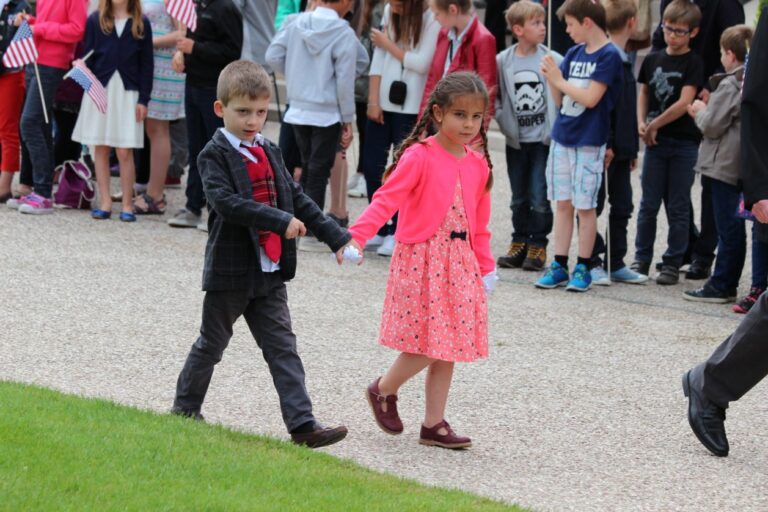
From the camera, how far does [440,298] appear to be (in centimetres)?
547

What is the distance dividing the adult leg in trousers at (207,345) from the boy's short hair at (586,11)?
4.15 m

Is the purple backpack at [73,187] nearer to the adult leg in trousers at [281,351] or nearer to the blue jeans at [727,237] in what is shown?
the blue jeans at [727,237]

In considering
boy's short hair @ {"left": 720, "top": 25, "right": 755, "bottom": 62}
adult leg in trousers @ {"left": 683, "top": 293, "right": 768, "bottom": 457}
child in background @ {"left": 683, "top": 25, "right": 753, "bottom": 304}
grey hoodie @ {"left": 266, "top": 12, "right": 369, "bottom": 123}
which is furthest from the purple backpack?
adult leg in trousers @ {"left": 683, "top": 293, "right": 768, "bottom": 457}

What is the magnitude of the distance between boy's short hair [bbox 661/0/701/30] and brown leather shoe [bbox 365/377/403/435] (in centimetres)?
434

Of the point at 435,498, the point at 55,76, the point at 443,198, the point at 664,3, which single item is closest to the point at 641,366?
the point at 443,198

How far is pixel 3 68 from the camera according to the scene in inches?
417

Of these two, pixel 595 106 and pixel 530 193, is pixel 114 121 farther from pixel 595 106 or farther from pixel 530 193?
pixel 595 106

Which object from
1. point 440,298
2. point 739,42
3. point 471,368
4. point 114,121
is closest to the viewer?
point 440,298

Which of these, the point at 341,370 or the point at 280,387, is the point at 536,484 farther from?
the point at 341,370

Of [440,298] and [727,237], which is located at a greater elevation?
[440,298]

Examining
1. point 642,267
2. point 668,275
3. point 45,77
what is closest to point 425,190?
point 668,275

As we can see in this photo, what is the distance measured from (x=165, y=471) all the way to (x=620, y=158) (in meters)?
5.16

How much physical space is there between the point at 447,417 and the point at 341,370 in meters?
0.84

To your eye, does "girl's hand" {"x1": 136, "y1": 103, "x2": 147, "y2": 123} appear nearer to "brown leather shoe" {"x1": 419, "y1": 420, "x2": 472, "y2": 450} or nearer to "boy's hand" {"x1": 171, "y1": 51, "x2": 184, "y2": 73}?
"boy's hand" {"x1": 171, "y1": 51, "x2": 184, "y2": 73}
